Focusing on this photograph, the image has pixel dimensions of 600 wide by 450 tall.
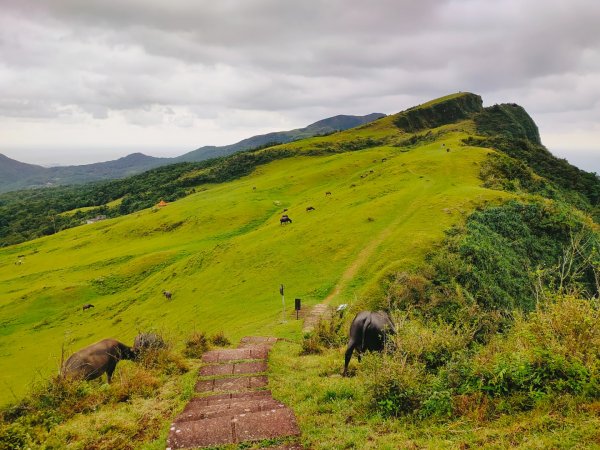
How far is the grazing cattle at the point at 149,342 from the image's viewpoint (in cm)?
1500

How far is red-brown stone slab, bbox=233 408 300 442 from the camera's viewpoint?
8.98 m

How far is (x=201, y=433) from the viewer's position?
9055 millimetres

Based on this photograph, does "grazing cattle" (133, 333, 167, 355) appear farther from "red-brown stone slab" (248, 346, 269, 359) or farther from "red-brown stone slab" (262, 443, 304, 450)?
"red-brown stone slab" (262, 443, 304, 450)

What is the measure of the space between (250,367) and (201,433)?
5.19 meters

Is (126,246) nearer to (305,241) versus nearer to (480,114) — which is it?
(305,241)

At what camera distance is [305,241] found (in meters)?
39.9

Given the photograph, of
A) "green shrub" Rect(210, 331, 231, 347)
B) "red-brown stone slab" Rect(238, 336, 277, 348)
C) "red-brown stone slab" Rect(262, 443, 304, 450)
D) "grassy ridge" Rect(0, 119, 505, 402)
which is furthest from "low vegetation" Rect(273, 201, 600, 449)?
"grassy ridge" Rect(0, 119, 505, 402)

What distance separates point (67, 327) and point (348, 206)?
3484cm

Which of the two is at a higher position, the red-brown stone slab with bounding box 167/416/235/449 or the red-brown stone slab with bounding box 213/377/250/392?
the red-brown stone slab with bounding box 167/416/235/449

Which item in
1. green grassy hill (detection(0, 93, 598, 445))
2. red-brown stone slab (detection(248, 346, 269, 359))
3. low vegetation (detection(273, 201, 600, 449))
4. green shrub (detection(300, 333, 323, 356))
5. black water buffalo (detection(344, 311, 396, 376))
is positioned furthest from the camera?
green grassy hill (detection(0, 93, 598, 445))

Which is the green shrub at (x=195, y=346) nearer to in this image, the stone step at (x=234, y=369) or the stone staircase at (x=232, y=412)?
the stone staircase at (x=232, y=412)

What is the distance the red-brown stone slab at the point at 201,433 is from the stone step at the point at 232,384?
3.09 m

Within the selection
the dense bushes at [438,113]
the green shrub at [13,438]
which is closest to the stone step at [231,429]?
the green shrub at [13,438]

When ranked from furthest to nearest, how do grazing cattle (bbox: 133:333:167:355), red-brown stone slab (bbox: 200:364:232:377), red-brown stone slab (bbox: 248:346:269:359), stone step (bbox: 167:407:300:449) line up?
red-brown stone slab (bbox: 248:346:269:359) < grazing cattle (bbox: 133:333:167:355) < red-brown stone slab (bbox: 200:364:232:377) < stone step (bbox: 167:407:300:449)
